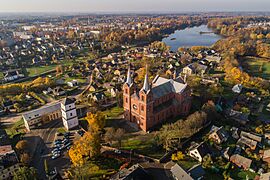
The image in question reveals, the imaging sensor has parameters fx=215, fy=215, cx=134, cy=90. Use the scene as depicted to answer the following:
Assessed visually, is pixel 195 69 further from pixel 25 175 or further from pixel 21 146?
pixel 25 175

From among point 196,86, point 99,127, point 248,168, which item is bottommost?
point 248,168

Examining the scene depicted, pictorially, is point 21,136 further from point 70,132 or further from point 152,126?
point 152,126

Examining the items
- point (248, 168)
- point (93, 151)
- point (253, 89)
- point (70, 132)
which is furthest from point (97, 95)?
point (253, 89)

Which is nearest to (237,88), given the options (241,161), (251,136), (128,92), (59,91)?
(251,136)

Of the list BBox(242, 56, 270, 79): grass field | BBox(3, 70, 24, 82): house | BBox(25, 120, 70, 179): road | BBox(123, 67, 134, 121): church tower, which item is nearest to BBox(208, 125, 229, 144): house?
BBox(123, 67, 134, 121): church tower

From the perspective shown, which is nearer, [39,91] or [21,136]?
[21,136]

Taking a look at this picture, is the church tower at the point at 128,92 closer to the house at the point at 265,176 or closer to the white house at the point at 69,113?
the white house at the point at 69,113

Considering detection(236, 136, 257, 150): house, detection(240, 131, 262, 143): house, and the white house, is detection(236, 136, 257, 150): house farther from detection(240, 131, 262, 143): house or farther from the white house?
the white house
